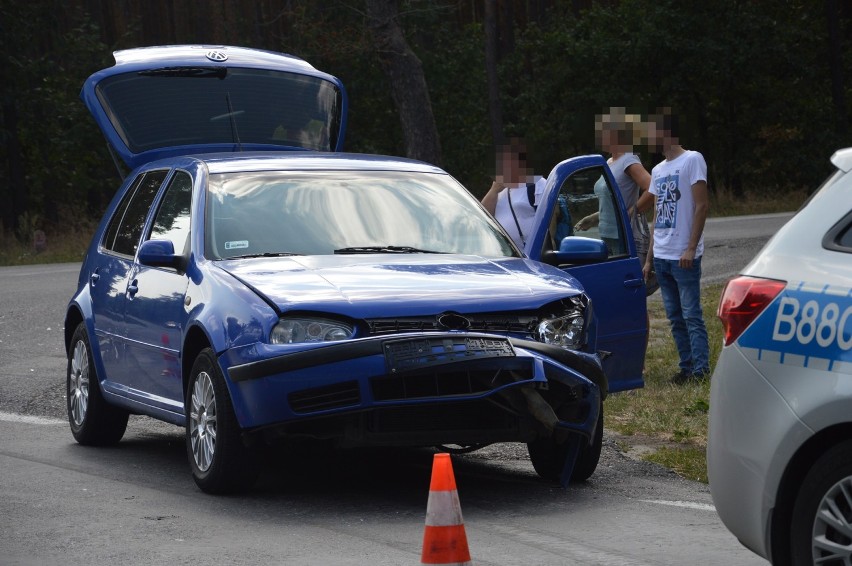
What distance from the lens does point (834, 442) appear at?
180 inches

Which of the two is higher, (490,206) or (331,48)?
(490,206)

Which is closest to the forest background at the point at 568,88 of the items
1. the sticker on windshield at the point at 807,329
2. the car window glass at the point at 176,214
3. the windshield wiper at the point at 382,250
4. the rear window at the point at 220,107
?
the rear window at the point at 220,107

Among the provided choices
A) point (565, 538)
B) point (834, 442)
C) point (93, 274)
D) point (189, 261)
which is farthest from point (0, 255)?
point (834, 442)

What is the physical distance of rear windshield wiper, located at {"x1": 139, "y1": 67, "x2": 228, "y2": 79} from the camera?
1126 centimetres

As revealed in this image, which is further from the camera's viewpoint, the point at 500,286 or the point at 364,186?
the point at 364,186

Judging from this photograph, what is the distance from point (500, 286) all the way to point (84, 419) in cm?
325

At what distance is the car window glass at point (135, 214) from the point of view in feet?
30.1

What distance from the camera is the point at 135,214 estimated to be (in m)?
9.38

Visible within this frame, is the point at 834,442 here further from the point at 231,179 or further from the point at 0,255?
the point at 0,255

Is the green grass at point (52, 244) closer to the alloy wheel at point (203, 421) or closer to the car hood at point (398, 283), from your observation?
the alloy wheel at point (203, 421)

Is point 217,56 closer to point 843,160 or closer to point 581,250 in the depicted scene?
point 581,250

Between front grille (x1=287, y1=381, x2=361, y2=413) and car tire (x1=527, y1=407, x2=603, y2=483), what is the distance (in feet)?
4.00

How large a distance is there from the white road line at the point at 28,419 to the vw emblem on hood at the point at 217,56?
297cm

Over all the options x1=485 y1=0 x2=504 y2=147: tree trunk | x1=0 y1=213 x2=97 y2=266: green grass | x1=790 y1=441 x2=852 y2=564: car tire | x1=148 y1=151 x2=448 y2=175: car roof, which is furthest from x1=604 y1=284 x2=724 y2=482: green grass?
x1=485 y1=0 x2=504 y2=147: tree trunk
